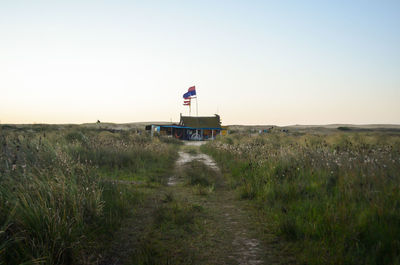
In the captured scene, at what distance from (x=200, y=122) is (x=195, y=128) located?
2425 millimetres

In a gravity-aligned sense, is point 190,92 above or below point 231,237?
above

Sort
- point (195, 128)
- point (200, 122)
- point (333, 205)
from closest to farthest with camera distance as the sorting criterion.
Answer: point (333, 205)
point (195, 128)
point (200, 122)

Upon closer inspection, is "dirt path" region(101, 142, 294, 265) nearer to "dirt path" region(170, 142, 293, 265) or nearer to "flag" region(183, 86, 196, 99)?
"dirt path" region(170, 142, 293, 265)

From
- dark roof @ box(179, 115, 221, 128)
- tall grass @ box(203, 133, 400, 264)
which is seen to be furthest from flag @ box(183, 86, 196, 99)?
tall grass @ box(203, 133, 400, 264)

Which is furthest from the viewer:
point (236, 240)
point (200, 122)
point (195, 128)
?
point (200, 122)

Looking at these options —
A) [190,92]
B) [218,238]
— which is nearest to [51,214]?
[218,238]

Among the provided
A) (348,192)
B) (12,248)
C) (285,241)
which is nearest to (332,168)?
(348,192)

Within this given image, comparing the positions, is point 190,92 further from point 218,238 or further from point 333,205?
point 218,238

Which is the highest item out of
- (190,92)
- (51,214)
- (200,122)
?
(190,92)

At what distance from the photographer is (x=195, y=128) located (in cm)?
4072

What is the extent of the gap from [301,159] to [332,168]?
4.73 feet

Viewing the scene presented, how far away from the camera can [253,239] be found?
13.0 feet

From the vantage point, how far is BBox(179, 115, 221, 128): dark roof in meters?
41.8

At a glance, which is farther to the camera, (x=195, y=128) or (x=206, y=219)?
(x=195, y=128)
